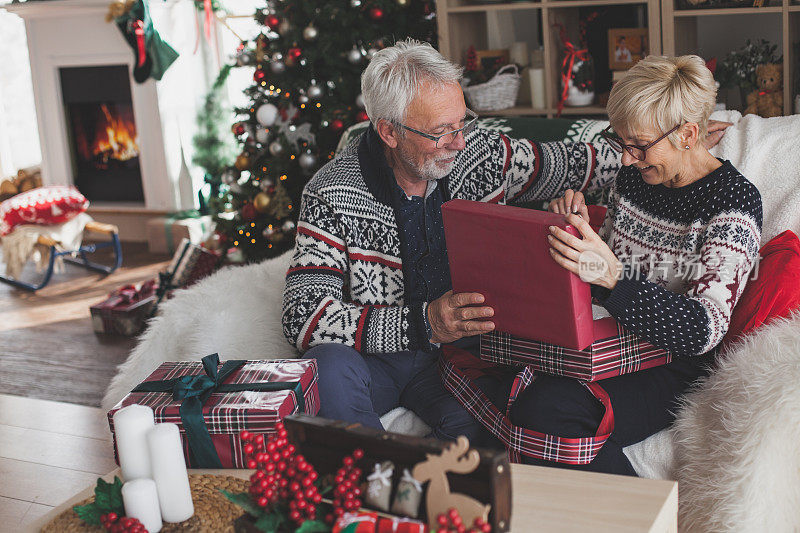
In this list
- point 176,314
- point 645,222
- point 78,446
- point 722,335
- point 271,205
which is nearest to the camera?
point 722,335

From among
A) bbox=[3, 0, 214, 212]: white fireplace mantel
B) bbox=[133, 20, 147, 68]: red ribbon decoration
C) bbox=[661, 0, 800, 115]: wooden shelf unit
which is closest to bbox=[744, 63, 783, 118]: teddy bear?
bbox=[661, 0, 800, 115]: wooden shelf unit

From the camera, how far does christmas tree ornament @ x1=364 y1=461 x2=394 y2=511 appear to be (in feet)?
3.75

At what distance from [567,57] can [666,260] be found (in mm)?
1640

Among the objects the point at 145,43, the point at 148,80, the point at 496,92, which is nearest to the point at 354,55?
the point at 496,92

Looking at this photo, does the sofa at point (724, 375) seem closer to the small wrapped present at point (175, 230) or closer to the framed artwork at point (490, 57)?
the framed artwork at point (490, 57)

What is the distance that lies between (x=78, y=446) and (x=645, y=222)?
6.45 ft

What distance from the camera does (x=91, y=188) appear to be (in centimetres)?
558

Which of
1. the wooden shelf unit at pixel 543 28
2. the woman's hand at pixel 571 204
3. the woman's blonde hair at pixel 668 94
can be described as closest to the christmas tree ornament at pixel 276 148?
the wooden shelf unit at pixel 543 28

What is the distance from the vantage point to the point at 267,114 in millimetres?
3682

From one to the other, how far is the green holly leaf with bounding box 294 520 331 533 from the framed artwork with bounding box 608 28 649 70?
239 cm

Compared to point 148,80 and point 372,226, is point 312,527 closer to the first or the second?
point 372,226

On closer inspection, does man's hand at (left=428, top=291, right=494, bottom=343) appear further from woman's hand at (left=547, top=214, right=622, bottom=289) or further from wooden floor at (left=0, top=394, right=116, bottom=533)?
wooden floor at (left=0, top=394, right=116, bottom=533)

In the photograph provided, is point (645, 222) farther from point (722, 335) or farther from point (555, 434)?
point (555, 434)

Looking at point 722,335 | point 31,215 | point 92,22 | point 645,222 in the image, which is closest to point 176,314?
point 645,222
